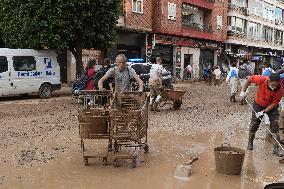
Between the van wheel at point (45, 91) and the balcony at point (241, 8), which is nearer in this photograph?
the van wheel at point (45, 91)

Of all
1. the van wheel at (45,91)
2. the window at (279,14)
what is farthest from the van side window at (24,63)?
the window at (279,14)

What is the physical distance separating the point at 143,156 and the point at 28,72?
12.2 m

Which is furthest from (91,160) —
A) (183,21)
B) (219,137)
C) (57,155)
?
(183,21)

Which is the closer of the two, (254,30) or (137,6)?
(137,6)

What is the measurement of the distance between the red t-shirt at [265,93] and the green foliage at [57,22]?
44.0 feet

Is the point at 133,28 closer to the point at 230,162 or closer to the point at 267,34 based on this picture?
the point at 230,162

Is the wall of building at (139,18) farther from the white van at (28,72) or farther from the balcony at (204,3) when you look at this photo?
the white van at (28,72)

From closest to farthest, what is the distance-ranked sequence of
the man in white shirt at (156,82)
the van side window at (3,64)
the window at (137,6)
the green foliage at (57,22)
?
the man in white shirt at (156,82), the van side window at (3,64), the green foliage at (57,22), the window at (137,6)

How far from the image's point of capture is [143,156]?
8.06 meters

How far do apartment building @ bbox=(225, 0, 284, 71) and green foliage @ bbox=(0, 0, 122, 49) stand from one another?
26.3 meters

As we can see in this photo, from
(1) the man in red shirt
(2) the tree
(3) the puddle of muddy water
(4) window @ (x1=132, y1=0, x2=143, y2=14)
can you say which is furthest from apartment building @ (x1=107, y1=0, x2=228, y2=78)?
(3) the puddle of muddy water

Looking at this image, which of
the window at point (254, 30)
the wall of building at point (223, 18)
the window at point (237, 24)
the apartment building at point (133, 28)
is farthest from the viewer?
the window at point (254, 30)

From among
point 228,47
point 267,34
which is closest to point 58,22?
point 228,47

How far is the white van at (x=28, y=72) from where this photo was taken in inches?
717
